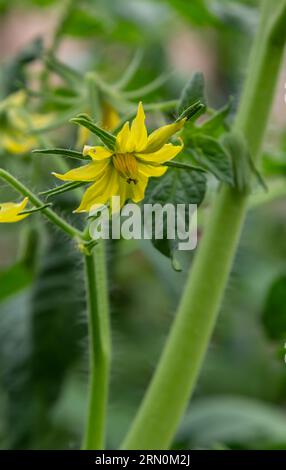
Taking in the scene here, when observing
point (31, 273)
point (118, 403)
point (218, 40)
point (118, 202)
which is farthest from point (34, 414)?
point (218, 40)

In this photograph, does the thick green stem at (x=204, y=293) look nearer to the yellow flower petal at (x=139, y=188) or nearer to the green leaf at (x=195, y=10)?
the yellow flower petal at (x=139, y=188)

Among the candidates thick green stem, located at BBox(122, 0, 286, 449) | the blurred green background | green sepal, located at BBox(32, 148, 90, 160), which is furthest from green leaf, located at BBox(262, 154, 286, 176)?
green sepal, located at BBox(32, 148, 90, 160)

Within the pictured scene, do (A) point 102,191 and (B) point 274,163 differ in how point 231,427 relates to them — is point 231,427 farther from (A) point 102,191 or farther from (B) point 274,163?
(A) point 102,191

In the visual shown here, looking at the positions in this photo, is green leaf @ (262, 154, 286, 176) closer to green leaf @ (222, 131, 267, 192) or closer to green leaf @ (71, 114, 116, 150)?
green leaf @ (222, 131, 267, 192)

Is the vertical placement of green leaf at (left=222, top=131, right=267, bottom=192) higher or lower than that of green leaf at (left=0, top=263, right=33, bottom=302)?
lower

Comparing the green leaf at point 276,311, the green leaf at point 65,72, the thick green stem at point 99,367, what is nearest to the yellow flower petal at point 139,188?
the thick green stem at point 99,367
